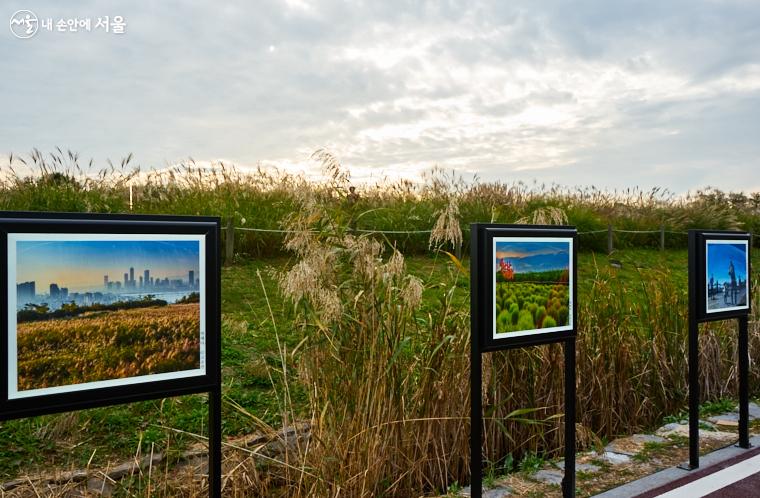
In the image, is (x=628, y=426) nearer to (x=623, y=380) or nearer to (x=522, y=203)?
(x=623, y=380)

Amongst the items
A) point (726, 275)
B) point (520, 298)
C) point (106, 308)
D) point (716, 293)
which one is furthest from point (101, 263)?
point (726, 275)

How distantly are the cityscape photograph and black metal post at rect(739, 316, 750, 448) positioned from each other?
12.4 ft

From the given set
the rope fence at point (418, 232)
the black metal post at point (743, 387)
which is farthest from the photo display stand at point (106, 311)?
the black metal post at point (743, 387)

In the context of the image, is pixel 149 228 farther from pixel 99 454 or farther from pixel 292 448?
pixel 99 454

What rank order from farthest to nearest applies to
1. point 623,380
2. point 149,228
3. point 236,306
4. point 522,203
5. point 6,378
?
point 522,203, point 236,306, point 623,380, point 149,228, point 6,378

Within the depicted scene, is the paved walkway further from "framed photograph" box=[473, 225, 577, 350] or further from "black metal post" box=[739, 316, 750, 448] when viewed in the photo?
"framed photograph" box=[473, 225, 577, 350]

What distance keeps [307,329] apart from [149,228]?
122 centimetres

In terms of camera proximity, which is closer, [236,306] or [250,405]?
[250,405]

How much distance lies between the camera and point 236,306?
703 centimetres

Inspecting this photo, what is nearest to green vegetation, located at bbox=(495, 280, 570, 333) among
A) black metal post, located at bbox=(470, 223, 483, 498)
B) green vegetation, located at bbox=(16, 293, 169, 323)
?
black metal post, located at bbox=(470, 223, 483, 498)

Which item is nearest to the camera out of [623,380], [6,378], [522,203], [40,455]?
[6,378]

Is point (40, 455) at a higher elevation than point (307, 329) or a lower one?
lower

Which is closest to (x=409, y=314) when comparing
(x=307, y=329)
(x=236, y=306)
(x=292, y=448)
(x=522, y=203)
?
(x=307, y=329)

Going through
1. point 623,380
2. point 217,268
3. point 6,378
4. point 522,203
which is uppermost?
A: point 522,203
